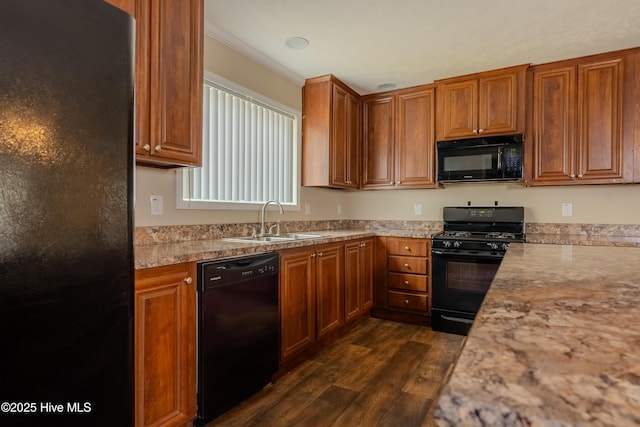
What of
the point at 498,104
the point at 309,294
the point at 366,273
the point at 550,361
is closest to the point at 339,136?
the point at 366,273

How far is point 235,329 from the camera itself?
191cm

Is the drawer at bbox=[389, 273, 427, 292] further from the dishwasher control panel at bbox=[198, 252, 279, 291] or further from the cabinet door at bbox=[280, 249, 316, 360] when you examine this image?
the dishwasher control panel at bbox=[198, 252, 279, 291]

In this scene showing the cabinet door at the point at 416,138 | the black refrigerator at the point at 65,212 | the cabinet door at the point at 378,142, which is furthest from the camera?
the cabinet door at the point at 378,142

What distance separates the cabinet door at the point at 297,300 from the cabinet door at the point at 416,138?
5.51 feet

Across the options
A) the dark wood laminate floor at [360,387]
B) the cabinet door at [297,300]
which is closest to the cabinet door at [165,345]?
the dark wood laminate floor at [360,387]

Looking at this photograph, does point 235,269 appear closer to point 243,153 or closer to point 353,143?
point 243,153

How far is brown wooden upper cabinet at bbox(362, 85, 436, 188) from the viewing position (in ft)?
12.1

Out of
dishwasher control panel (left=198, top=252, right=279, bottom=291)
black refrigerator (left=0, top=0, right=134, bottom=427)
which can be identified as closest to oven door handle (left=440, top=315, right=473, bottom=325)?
dishwasher control panel (left=198, top=252, right=279, bottom=291)

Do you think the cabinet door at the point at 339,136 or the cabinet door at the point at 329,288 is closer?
the cabinet door at the point at 329,288

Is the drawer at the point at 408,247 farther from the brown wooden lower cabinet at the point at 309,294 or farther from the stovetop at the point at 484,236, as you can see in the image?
the brown wooden lower cabinet at the point at 309,294

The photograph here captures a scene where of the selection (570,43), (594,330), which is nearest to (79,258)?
(594,330)

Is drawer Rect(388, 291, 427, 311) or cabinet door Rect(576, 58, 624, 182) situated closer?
cabinet door Rect(576, 58, 624, 182)

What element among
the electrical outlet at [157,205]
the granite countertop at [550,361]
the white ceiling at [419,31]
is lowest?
the granite countertop at [550,361]

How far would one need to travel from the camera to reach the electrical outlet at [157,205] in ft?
7.13
